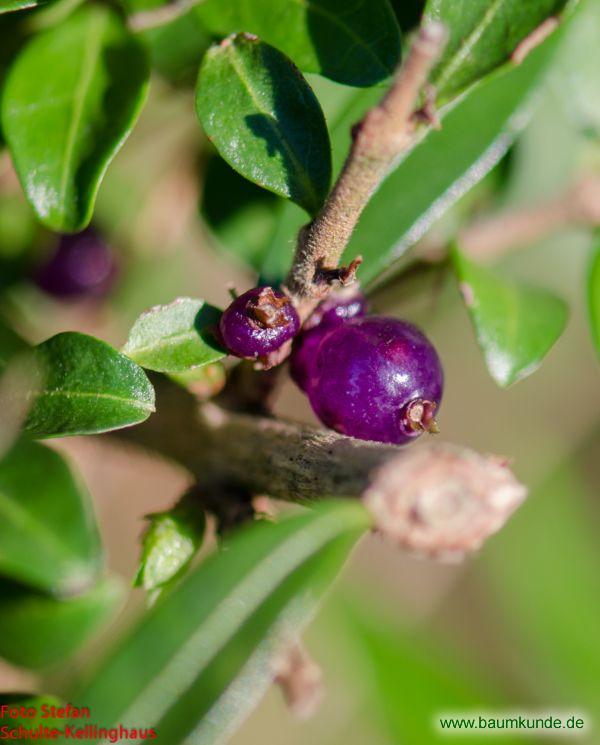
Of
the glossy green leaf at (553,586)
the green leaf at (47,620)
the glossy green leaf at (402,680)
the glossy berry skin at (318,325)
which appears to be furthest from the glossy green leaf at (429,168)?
the glossy green leaf at (553,586)

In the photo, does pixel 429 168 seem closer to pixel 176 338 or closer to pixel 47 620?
pixel 176 338

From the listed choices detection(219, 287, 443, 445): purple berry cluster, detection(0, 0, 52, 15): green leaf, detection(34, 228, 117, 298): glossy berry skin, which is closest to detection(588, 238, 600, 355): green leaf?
detection(219, 287, 443, 445): purple berry cluster

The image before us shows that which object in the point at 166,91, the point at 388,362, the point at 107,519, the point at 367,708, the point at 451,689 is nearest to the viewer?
the point at 388,362

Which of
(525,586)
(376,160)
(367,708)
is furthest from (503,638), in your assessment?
(376,160)

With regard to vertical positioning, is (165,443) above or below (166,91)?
below

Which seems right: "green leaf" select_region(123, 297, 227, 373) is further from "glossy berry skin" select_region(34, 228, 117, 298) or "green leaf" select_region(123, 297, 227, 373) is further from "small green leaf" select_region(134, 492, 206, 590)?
"glossy berry skin" select_region(34, 228, 117, 298)

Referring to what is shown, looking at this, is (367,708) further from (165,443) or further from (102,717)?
(102,717)

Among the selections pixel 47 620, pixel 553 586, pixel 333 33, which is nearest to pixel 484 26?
pixel 333 33
